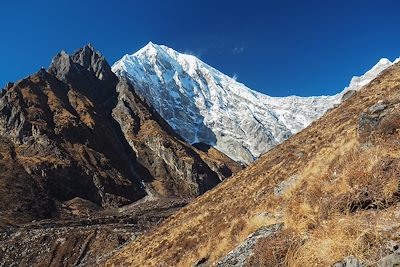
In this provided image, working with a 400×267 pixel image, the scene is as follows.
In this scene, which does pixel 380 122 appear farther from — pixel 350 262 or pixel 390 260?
pixel 390 260

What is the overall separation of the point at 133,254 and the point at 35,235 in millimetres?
78971

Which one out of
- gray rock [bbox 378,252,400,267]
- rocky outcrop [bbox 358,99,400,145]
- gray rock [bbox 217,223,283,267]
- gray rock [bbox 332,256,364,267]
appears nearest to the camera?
gray rock [bbox 378,252,400,267]

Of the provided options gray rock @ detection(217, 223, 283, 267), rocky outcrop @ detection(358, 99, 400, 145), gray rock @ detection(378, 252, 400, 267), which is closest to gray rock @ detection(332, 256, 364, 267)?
gray rock @ detection(378, 252, 400, 267)

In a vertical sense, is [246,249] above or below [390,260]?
above

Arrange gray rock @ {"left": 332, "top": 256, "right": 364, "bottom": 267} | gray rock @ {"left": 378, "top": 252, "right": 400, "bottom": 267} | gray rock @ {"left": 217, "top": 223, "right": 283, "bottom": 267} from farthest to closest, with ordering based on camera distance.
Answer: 1. gray rock @ {"left": 217, "top": 223, "right": 283, "bottom": 267}
2. gray rock @ {"left": 332, "top": 256, "right": 364, "bottom": 267}
3. gray rock @ {"left": 378, "top": 252, "right": 400, "bottom": 267}

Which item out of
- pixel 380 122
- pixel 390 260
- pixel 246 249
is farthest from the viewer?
pixel 380 122

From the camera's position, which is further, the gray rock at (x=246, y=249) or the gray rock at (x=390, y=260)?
the gray rock at (x=246, y=249)

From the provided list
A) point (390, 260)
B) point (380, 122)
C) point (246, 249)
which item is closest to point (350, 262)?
point (390, 260)

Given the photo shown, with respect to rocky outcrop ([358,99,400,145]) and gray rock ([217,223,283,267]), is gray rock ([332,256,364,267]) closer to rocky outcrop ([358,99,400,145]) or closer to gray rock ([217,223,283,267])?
gray rock ([217,223,283,267])

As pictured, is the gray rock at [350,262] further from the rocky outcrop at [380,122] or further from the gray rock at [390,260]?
the rocky outcrop at [380,122]

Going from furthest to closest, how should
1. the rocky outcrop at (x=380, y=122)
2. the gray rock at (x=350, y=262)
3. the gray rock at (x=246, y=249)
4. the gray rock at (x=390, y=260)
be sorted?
the rocky outcrop at (x=380, y=122), the gray rock at (x=246, y=249), the gray rock at (x=350, y=262), the gray rock at (x=390, y=260)

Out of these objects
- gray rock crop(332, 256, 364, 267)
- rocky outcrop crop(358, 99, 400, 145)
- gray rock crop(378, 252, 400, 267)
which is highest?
rocky outcrop crop(358, 99, 400, 145)

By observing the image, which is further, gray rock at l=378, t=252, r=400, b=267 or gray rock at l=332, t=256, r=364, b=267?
gray rock at l=332, t=256, r=364, b=267

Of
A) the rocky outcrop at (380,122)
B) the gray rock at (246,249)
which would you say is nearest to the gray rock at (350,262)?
the gray rock at (246,249)
